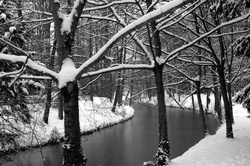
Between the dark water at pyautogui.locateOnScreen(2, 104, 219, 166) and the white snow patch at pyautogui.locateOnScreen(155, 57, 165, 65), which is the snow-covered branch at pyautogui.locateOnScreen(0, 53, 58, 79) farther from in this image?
the dark water at pyautogui.locateOnScreen(2, 104, 219, 166)

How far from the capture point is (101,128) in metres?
17.4

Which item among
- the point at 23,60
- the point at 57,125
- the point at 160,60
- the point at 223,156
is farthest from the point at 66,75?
the point at 57,125

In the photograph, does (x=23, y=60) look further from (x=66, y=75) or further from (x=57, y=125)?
(x=57, y=125)

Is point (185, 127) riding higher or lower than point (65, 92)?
lower

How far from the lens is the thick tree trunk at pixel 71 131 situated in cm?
348

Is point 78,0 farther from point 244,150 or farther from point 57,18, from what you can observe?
point 244,150

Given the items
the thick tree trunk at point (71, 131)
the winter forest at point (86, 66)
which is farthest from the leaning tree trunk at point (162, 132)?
the thick tree trunk at point (71, 131)

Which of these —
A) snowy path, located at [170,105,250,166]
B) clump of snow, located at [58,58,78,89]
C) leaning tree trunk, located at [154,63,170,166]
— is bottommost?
snowy path, located at [170,105,250,166]

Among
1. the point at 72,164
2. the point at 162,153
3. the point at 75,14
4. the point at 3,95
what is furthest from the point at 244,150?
the point at 3,95

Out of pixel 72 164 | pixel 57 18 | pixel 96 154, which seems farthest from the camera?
pixel 96 154

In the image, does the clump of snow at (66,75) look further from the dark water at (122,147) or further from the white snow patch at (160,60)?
the dark water at (122,147)

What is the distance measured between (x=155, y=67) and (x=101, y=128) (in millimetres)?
11988

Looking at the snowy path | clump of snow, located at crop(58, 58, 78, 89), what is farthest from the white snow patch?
clump of snow, located at crop(58, 58, 78, 89)

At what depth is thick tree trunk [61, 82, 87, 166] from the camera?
3479 mm
